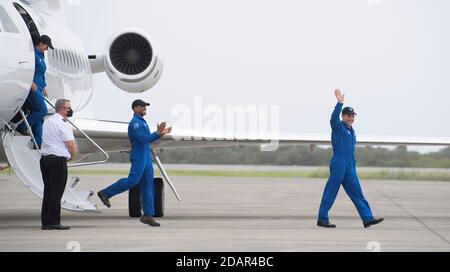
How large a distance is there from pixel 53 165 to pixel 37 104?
1.15m

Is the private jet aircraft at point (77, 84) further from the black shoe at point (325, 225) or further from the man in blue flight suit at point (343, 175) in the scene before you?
the man in blue flight suit at point (343, 175)

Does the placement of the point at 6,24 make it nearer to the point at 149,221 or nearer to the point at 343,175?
the point at 149,221

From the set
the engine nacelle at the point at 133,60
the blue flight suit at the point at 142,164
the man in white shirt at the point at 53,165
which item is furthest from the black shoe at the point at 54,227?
the engine nacelle at the point at 133,60

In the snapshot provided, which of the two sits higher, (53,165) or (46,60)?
(46,60)

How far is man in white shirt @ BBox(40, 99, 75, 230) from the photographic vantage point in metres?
14.2

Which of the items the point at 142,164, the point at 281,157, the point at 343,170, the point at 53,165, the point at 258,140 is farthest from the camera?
the point at 281,157

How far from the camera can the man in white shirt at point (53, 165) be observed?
14.2 m

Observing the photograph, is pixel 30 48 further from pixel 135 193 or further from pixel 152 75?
pixel 152 75

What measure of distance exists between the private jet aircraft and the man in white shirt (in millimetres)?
668

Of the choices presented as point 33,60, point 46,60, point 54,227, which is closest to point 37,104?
point 33,60

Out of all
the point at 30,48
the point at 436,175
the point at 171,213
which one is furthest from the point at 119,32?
the point at 436,175

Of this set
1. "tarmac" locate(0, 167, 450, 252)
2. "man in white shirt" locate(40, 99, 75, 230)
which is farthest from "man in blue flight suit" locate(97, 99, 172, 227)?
"man in white shirt" locate(40, 99, 75, 230)

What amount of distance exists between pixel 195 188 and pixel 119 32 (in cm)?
1265

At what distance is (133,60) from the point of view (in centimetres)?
2058
